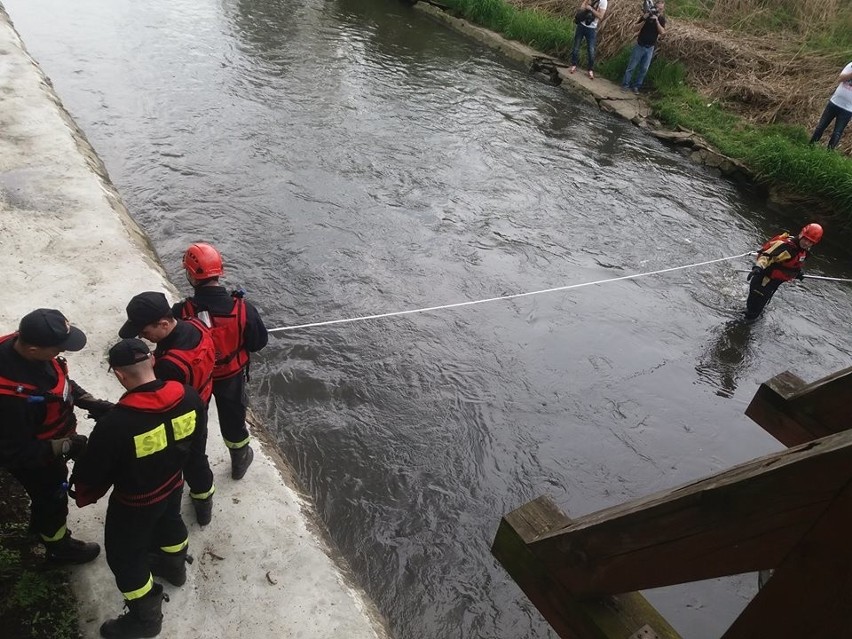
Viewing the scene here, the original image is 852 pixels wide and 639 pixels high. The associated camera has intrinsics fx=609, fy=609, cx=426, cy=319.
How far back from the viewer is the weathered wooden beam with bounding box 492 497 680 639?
1.76m

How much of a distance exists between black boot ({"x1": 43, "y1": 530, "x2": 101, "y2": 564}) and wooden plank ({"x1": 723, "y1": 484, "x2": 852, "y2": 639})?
3.26 m

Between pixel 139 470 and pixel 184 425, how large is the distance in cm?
27

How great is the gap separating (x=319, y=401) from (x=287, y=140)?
6.16 metres

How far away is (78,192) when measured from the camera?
6480 millimetres

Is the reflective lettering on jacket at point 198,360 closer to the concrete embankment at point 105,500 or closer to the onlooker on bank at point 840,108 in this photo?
the concrete embankment at point 105,500

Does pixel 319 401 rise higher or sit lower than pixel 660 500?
lower

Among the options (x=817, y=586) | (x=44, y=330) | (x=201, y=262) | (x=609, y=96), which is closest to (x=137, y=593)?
(x=44, y=330)

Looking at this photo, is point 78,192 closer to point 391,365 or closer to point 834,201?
point 391,365

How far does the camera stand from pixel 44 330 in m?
2.67

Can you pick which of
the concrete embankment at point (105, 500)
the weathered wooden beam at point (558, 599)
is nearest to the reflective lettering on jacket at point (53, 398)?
the concrete embankment at point (105, 500)

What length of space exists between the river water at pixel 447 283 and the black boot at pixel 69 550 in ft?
5.63

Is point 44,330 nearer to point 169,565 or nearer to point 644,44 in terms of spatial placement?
point 169,565

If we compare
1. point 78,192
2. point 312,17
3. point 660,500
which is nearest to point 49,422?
point 660,500

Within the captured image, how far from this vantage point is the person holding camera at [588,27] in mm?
14414
